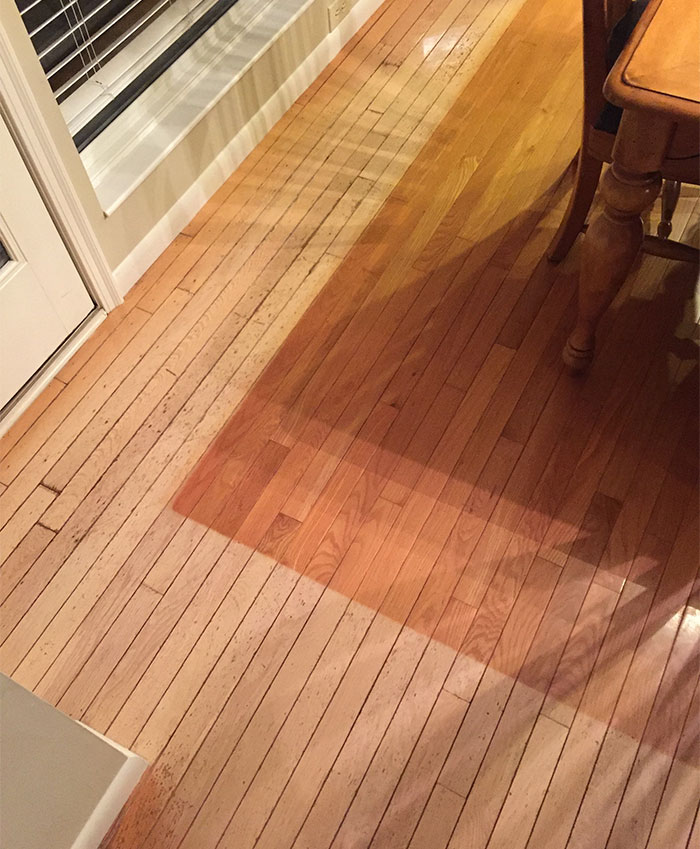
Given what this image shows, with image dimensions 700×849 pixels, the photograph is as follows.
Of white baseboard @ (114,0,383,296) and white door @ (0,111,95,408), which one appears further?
white baseboard @ (114,0,383,296)

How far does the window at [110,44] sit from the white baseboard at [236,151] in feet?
0.97

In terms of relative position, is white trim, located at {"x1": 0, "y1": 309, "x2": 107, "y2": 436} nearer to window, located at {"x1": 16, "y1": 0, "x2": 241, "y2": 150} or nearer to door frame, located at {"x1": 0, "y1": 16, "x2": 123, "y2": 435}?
door frame, located at {"x1": 0, "y1": 16, "x2": 123, "y2": 435}

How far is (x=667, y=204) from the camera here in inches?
78.5

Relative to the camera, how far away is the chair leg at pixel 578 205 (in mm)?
1815

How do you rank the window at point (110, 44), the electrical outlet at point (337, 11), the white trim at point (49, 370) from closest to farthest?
the white trim at point (49, 370), the window at point (110, 44), the electrical outlet at point (337, 11)

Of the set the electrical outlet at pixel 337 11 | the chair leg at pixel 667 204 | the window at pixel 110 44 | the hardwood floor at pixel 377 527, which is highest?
the window at pixel 110 44

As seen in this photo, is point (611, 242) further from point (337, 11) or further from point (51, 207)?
point (337, 11)

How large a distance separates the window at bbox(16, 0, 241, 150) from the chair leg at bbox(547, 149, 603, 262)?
1249 millimetres

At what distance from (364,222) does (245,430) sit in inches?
31.5

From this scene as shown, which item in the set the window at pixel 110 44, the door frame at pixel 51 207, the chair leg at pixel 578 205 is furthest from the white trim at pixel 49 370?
the chair leg at pixel 578 205

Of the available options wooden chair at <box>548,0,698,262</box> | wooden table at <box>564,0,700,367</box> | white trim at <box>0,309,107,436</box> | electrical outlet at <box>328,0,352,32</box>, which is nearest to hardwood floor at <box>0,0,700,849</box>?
white trim at <box>0,309,107,436</box>

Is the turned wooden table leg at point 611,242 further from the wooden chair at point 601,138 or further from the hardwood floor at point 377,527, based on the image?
the hardwood floor at point 377,527

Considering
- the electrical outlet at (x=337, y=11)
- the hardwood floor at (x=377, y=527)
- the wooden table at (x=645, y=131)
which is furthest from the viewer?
the electrical outlet at (x=337, y=11)

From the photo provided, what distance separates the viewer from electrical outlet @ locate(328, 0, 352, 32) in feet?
8.59
